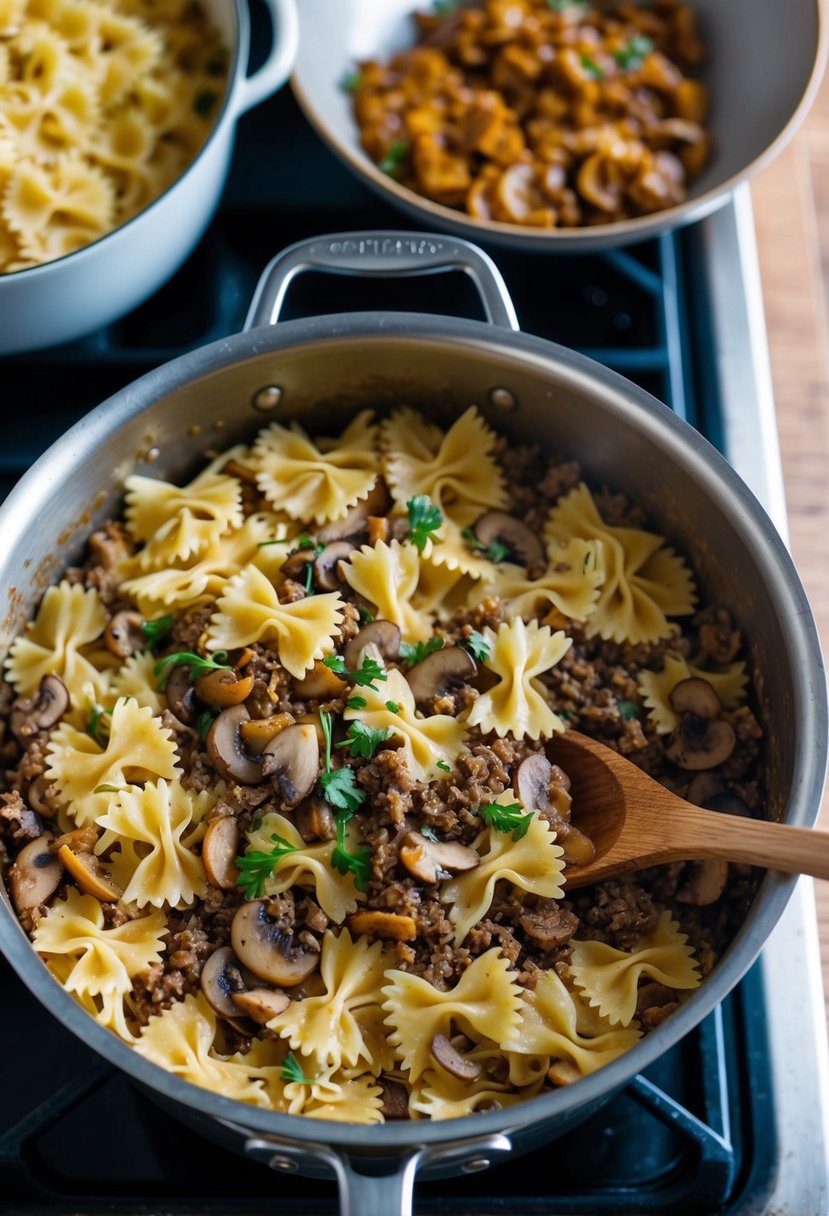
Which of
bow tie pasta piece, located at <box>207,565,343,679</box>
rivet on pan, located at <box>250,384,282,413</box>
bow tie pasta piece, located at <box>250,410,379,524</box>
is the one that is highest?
rivet on pan, located at <box>250,384,282,413</box>

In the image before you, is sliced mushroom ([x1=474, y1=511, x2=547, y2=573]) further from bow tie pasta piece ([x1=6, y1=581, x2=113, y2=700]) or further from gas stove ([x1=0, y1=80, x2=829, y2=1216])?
bow tie pasta piece ([x1=6, y1=581, x2=113, y2=700])

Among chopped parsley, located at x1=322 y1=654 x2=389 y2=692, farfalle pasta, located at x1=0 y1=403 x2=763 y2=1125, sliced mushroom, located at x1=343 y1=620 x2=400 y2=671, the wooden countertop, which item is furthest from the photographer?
the wooden countertop

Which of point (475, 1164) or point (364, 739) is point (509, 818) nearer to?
point (364, 739)

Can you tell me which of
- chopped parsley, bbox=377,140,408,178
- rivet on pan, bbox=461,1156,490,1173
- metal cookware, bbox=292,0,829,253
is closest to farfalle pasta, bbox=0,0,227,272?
metal cookware, bbox=292,0,829,253

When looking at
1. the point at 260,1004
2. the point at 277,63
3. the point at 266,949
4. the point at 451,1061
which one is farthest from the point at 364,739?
the point at 277,63

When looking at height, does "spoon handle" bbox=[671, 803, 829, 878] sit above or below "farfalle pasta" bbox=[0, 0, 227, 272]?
below

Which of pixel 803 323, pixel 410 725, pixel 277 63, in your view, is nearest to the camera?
pixel 410 725
